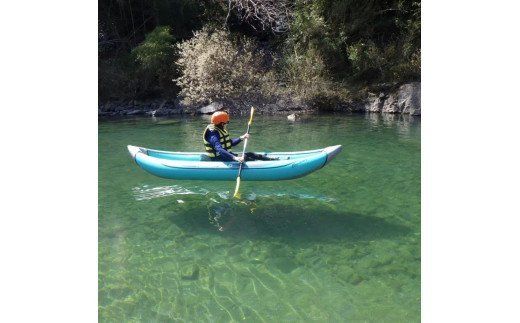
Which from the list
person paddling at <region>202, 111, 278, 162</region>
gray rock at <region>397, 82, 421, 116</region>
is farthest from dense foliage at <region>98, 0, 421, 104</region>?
person paddling at <region>202, 111, 278, 162</region>

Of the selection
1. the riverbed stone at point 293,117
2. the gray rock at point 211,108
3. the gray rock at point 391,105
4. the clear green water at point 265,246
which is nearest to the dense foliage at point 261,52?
the gray rock at point 211,108

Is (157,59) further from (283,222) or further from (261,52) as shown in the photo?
(283,222)

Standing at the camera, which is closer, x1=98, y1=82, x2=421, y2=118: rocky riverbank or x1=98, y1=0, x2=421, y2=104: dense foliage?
x1=98, y1=82, x2=421, y2=118: rocky riverbank

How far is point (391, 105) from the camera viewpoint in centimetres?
1457

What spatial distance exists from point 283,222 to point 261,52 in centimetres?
1269

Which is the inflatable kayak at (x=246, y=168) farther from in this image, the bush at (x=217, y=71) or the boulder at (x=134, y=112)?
the boulder at (x=134, y=112)

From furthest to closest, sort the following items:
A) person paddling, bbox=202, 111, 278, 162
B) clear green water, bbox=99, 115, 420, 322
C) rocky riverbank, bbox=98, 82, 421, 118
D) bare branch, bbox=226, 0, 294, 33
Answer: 1. bare branch, bbox=226, 0, 294, 33
2. rocky riverbank, bbox=98, 82, 421, 118
3. person paddling, bbox=202, 111, 278, 162
4. clear green water, bbox=99, 115, 420, 322

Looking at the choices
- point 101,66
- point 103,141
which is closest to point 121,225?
point 103,141

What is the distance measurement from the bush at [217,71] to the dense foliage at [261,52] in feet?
0.12

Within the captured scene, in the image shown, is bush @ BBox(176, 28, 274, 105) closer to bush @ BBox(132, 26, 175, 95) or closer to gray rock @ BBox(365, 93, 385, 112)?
bush @ BBox(132, 26, 175, 95)

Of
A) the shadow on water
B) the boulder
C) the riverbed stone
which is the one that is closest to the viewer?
the shadow on water

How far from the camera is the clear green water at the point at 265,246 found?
3.58 metres

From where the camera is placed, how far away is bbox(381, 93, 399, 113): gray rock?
14523mm

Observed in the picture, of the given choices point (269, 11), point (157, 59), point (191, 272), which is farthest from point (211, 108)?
point (191, 272)
